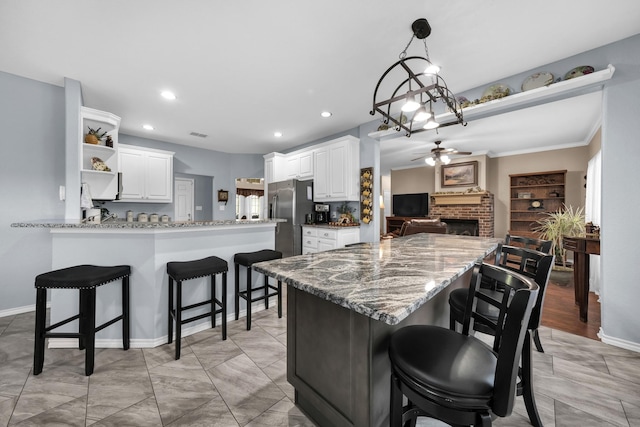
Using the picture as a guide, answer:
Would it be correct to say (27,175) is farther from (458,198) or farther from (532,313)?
(458,198)

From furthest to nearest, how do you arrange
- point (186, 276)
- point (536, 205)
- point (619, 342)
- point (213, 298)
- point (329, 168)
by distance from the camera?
point (536, 205), point (329, 168), point (213, 298), point (619, 342), point (186, 276)

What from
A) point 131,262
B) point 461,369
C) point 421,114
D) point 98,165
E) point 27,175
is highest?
point 421,114

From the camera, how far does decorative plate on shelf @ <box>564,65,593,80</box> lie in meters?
2.27

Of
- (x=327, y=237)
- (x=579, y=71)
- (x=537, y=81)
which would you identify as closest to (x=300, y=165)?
(x=327, y=237)

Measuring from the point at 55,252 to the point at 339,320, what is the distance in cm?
244

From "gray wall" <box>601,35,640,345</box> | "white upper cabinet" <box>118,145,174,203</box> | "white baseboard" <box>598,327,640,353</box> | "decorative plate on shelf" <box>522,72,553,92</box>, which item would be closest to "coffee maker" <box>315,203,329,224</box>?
"white upper cabinet" <box>118,145,174,203</box>

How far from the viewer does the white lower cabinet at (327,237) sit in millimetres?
4309

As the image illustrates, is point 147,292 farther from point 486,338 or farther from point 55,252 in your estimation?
point 486,338

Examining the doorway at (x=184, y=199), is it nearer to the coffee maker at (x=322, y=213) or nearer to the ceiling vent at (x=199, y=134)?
the ceiling vent at (x=199, y=134)

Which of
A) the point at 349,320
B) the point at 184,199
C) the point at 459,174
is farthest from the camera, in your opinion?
the point at 459,174

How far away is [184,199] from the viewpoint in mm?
5887

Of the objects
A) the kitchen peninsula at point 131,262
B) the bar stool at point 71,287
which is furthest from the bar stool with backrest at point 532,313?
the bar stool at point 71,287

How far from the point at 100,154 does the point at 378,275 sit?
12.4 ft

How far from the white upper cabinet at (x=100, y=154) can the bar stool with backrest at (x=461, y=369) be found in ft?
12.2
